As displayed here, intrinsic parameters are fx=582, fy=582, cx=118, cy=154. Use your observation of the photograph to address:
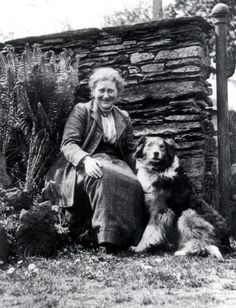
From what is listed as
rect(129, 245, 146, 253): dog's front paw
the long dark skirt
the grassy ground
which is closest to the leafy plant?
the long dark skirt

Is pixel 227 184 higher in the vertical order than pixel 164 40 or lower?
lower

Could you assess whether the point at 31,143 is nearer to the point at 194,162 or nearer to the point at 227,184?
the point at 194,162

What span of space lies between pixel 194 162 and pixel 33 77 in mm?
2051

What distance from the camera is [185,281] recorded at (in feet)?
12.8

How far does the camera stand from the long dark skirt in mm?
5242

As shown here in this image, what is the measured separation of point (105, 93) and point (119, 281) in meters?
2.39

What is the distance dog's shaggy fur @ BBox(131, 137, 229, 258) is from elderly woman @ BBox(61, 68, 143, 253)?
5.9 inches

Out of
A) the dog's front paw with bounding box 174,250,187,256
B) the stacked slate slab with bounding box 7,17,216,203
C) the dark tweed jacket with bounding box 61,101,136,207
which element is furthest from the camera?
the stacked slate slab with bounding box 7,17,216,203

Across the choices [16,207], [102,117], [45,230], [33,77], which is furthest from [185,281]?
[33,77]

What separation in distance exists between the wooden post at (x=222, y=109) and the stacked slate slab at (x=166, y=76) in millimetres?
110

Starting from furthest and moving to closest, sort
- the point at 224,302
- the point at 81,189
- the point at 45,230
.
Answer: the point at 81,189 < the point at 45,230 < the point at 224,302

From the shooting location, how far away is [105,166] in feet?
17.8

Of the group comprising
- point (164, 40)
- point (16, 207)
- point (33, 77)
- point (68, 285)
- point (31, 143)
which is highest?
point (164, 40)

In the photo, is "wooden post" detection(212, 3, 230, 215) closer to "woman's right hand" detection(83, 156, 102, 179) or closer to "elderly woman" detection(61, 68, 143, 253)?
"elderly woman" detection(61, 68, 143, 253)
